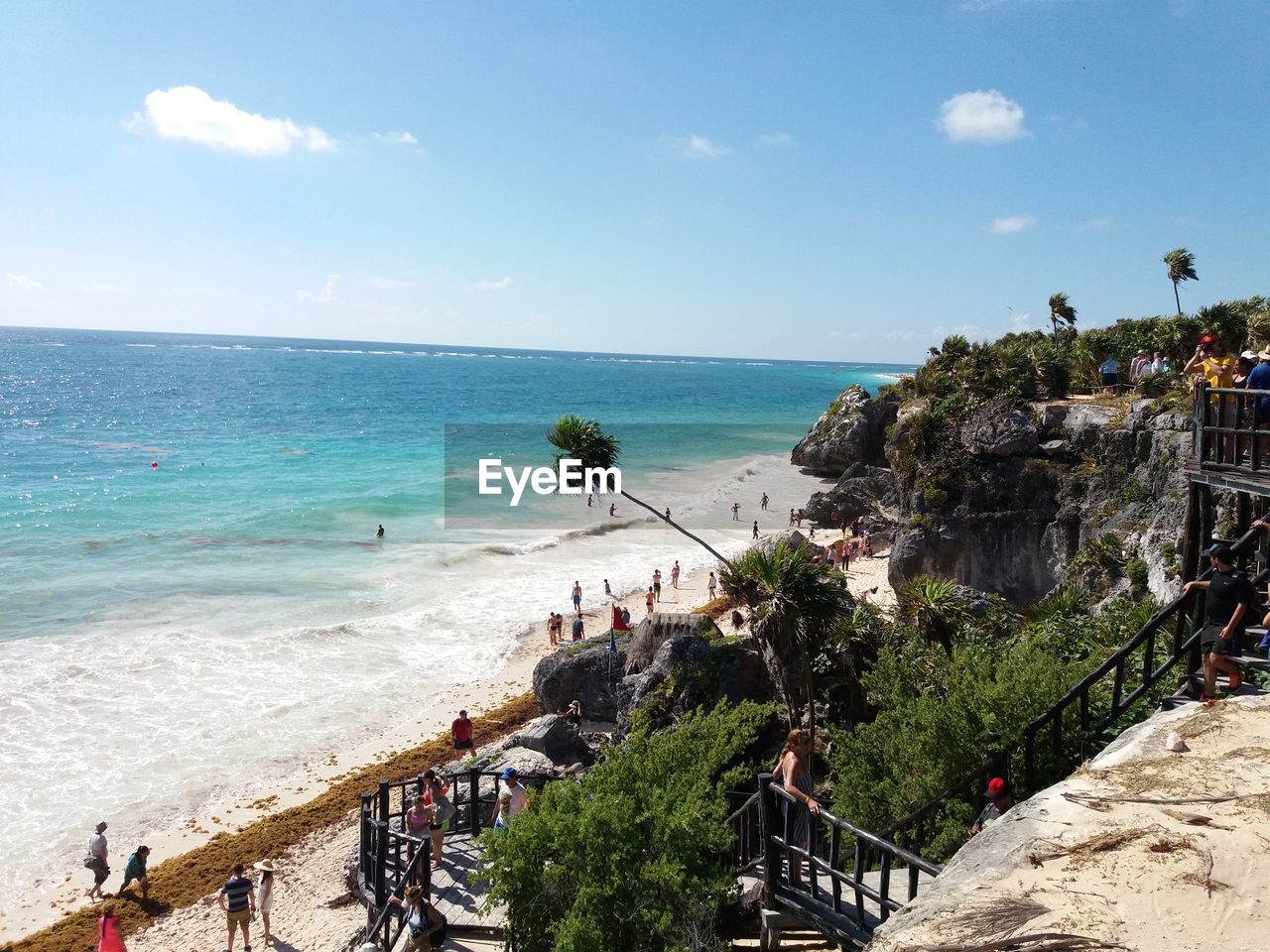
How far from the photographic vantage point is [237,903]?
43.4ft

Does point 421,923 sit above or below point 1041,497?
below

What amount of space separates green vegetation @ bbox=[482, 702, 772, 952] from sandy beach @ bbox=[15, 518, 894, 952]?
6.30 m

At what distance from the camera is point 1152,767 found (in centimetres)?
650

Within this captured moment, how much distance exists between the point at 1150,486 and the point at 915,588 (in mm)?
7836

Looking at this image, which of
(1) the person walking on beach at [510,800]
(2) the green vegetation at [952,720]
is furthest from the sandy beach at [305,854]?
(2) the green vegetation at [952,720]

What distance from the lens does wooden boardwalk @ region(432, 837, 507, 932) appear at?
10.5 m

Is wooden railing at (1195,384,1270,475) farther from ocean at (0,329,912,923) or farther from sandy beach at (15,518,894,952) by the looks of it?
ocean at (0,329,912,923)

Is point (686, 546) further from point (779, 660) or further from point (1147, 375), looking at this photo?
point (779, 660)

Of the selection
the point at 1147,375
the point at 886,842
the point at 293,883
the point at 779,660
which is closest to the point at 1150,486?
the point at 1147,375

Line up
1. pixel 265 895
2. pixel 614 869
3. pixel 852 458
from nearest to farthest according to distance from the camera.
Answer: pixel 614 869
pixel 265 895
pixel 852 458

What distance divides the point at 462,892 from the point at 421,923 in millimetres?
1667

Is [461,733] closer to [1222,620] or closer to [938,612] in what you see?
[938,612]

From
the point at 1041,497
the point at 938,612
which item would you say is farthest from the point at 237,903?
the point at 1041,497

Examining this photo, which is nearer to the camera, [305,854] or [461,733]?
[305,854]
